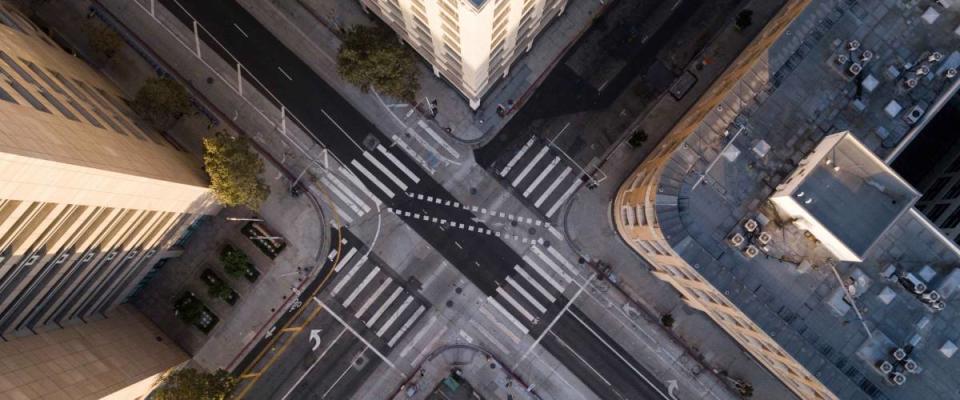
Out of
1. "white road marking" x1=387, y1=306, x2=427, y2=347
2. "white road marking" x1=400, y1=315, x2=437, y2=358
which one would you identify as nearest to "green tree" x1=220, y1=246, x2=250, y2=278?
"white road marking" x1=387, y1=306, x2=427, y2=347

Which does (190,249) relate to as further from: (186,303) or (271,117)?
(271,117)

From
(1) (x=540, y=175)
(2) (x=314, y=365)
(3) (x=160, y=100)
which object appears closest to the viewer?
(3) (x=160, y=100)

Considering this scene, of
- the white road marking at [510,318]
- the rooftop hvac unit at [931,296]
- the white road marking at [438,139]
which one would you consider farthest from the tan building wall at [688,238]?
the white road marking at [438,139]

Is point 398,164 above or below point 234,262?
above

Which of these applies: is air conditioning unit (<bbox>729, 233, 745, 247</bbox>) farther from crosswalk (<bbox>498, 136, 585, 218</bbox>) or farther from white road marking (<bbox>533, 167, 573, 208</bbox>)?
white road marking (<bbox>533, 167, 573, 208</bbox>)

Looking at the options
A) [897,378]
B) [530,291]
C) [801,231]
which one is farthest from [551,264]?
[897,378]

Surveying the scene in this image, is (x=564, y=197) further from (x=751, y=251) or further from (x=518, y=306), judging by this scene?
(x=751, y=251)

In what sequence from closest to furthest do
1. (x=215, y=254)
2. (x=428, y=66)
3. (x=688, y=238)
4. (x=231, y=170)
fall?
(x=688, y=238), (x=231, y=170), (x=215, y=254), (x=428, y=66)

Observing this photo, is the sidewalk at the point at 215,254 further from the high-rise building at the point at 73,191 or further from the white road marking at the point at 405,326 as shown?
the white road marking at the point at 405,326
